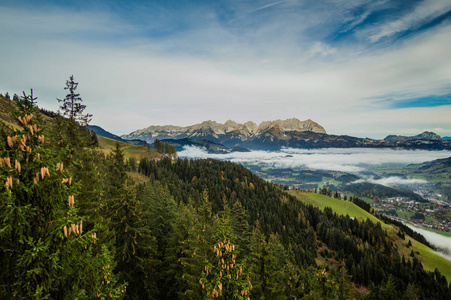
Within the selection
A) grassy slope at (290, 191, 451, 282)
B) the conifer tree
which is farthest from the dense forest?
grassy slope at (290, 191, 451, 282)

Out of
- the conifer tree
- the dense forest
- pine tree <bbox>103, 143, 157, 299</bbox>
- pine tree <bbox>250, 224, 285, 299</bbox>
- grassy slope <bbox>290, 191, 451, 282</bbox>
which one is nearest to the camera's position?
the conifer tree

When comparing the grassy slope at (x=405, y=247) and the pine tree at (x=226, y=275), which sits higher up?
the pine tree at (x=226, y=275)

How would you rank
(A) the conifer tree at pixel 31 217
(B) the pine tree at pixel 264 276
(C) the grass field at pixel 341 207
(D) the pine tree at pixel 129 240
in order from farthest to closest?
(C) the grass field at pixel 341 207
(D) the pine tree at pixel 129 240
(B) the pine tree at pixel 264 276
(A) the conifer tree at pixel 31 217

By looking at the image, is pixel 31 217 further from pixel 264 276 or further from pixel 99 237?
pixel 264 276

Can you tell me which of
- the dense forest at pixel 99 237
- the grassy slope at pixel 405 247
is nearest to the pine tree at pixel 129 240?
the dense forest at pixel 99 237

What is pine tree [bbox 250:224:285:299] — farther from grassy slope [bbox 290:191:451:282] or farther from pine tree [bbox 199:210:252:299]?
grassy slope [bbox 290:191:451:282]

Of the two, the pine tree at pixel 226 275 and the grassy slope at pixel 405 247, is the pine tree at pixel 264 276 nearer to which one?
the pine tree at pixel 226 275

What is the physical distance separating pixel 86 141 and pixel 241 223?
31.8m

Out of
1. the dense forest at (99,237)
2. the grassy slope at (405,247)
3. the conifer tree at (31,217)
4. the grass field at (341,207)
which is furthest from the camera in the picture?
the grass field at (341,207)

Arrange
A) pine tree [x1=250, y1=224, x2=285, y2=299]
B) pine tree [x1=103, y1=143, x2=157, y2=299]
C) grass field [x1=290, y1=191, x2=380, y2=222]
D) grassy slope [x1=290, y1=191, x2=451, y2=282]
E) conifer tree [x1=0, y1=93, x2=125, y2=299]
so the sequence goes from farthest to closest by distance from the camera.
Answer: grass field [x1=290, y1=191, x2=380, y2=222]
grassy slope [x1=290, y1=191, x2=451, y2=282]
pine tree [x1=103, y1=143, x2=157, y2=299]
pine tree [x1=250, y1=224, x2=285, y2=299]
conifer tree [x1=0, y1=93, x2=125, y2=299]

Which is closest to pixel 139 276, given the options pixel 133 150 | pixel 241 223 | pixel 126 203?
pixel 126 203

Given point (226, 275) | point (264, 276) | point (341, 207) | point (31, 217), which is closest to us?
point (31, 217)

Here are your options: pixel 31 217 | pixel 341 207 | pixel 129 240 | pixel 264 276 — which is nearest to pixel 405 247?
pixel 341 207

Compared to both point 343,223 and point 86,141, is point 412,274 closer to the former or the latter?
point 343,223
